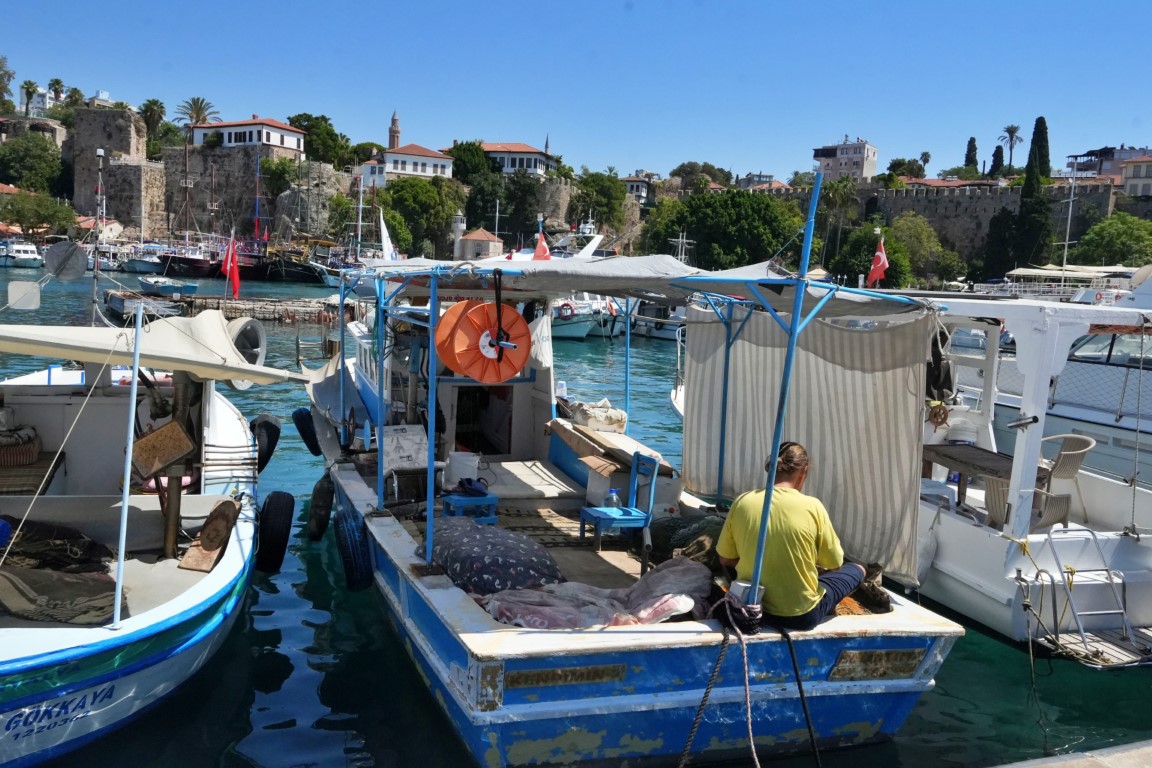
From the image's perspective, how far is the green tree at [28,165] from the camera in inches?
3763

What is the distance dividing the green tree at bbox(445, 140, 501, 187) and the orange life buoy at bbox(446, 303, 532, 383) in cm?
8972

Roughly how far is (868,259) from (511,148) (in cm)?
5232

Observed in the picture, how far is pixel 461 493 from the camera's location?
827 centimetres

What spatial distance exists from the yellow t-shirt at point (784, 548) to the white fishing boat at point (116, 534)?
12.5ft

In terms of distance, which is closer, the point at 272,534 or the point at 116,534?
the point at 116,534

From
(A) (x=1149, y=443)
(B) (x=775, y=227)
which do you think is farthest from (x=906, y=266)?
(A) (x=1149, y=443)

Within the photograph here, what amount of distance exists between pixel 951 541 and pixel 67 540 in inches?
320

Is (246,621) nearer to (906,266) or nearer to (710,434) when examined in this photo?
(710,434)

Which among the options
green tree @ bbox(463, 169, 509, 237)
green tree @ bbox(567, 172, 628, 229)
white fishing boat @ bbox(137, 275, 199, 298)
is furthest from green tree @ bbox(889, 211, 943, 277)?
white fishing boat @ bbox(137, 275, 199, 298)

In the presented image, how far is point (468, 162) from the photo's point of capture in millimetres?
95500

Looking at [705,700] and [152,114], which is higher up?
[152,114]

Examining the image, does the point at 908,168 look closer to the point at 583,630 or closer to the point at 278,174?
the point at 278,174

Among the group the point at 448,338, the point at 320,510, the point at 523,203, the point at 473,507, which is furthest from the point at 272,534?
the point at 523,203

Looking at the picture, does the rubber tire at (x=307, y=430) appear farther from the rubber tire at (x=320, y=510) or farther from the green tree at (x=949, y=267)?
the green tree at (x=949, y=267)
